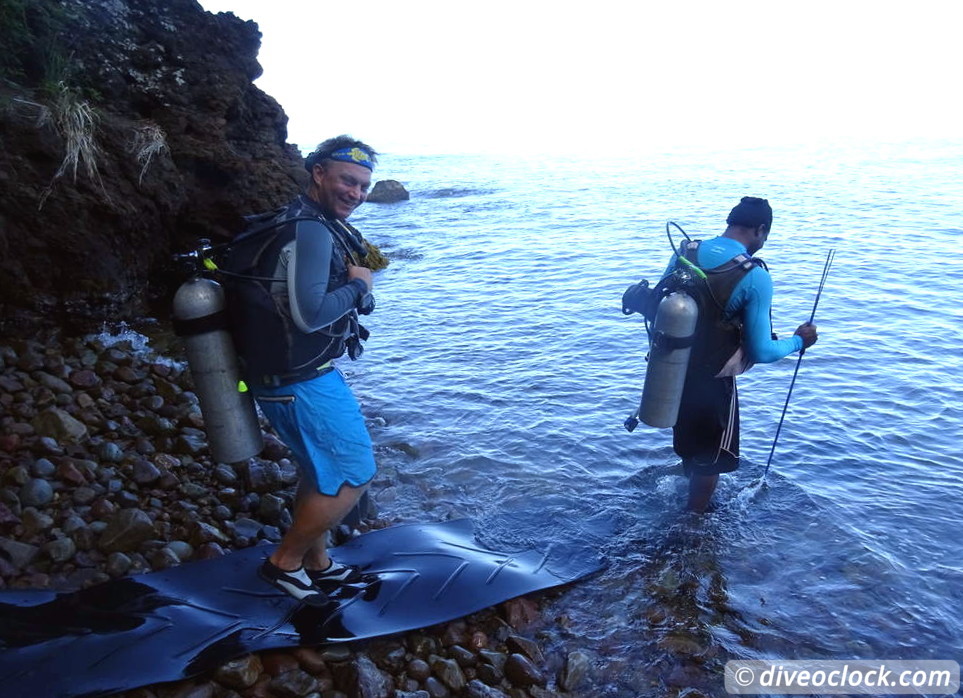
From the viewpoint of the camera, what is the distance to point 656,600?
482 centimetres

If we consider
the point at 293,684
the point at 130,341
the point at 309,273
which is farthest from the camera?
the point at 130,341

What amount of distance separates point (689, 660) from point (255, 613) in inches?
98.3

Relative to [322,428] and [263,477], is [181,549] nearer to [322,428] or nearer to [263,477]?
[263,477]

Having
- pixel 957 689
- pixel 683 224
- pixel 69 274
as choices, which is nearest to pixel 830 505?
pixel 957 689

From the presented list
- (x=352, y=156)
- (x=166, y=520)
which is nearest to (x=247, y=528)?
(x=166, y=520)

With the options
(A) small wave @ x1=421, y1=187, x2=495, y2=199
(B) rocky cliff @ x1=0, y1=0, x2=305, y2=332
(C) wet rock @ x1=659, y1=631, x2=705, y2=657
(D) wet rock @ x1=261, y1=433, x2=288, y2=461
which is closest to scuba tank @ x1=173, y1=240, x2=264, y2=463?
(D) wet rock @ x1=261, y1=433, x2=288, y2=461

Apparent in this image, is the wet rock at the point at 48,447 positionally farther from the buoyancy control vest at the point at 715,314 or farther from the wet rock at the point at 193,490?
the buoyancy control vest at the point at 715,314

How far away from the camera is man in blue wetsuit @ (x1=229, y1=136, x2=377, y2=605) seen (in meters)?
3.51

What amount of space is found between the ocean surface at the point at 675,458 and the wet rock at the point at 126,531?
6.30ft

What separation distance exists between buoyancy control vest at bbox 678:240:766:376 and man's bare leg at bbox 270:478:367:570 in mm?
2480

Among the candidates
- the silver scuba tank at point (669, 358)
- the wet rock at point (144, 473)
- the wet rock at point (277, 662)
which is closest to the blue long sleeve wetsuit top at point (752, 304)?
the silver scuba tank at point (669, 358)

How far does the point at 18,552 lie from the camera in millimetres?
4238

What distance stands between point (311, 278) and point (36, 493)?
2685mm

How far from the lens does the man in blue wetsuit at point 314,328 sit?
3510 mm
